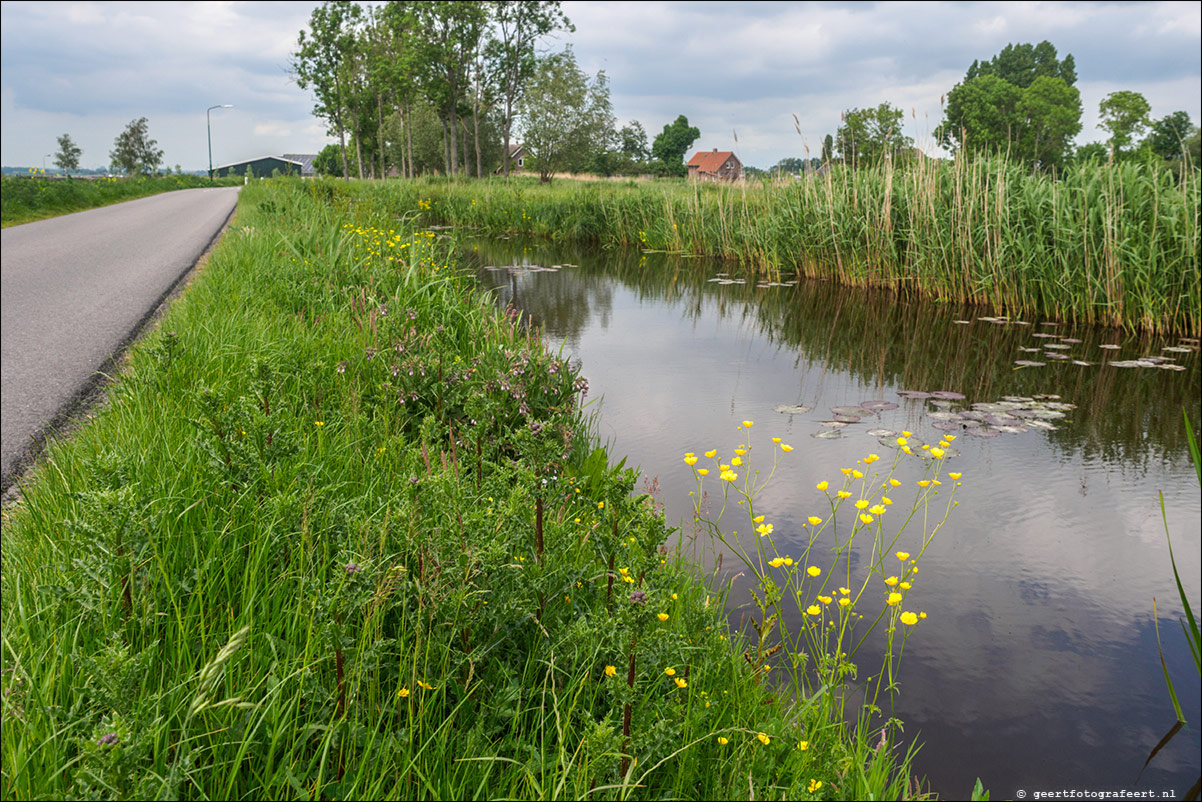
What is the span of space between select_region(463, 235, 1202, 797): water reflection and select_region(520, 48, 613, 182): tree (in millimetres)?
46296

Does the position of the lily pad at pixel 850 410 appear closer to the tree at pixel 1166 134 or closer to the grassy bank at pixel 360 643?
the grassy bank at pixel 360 643

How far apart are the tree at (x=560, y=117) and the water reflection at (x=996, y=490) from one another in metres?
46.3

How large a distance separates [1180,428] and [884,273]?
18.3ft

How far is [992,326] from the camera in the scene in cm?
844

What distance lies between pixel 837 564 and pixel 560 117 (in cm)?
5353

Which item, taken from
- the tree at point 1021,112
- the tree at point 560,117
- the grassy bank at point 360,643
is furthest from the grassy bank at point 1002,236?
the tree at point 1021,112

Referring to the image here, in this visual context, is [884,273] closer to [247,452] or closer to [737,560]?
[737,560]

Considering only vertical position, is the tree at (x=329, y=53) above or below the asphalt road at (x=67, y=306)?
above

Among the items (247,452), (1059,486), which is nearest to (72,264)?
(247,452)

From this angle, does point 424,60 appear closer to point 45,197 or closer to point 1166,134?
point 45,197

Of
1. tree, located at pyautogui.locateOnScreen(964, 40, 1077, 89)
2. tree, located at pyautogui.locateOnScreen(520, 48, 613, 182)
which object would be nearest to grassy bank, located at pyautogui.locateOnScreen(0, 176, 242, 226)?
tree, located at pyautogui.locateOnScreen(520, 48, 613, 182)

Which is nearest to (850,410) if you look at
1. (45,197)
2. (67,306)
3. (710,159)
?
(67,306)

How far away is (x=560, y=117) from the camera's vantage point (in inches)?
2064

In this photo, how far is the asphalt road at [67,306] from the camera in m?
4.15
